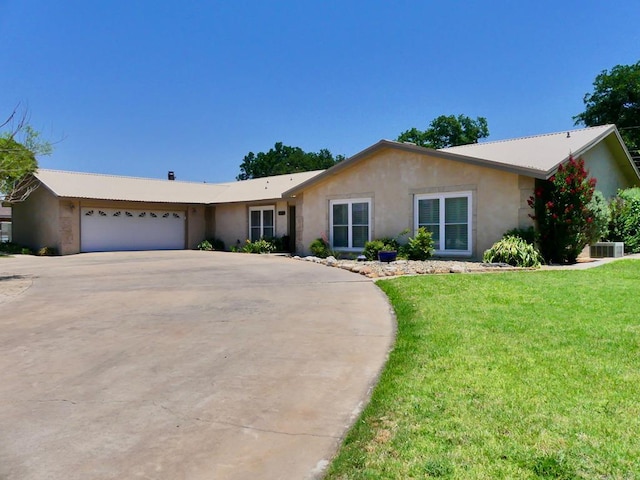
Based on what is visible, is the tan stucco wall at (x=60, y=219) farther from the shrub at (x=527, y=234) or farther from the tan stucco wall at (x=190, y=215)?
the shrub at (x=527, y=234)

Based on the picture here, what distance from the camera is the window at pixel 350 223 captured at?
714 inches

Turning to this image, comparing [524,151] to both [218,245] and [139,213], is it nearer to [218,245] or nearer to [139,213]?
[218,245]

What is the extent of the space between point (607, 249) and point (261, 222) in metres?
16.0

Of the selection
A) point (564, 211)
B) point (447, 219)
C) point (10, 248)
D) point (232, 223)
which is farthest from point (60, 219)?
point (564, 211)

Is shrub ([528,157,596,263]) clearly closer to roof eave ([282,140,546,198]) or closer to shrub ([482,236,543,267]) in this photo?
shrub ([482,236,543,267])

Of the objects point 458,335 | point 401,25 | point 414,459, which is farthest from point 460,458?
point 401,25

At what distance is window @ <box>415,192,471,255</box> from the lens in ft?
50.1

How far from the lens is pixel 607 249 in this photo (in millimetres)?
15531

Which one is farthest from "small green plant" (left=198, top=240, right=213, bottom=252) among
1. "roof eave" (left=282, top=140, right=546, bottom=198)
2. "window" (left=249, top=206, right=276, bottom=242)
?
"roof eave" (left=282, top=140, right=546, bottom=198)

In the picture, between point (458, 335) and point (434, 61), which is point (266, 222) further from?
point (458, 335)

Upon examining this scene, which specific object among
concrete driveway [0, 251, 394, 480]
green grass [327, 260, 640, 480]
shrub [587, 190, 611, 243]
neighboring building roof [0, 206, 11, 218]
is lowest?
concrete driveway [0, 251, 394, 480]

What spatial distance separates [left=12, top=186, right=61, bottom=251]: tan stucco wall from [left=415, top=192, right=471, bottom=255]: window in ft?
58.9

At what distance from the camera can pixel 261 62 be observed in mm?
22438

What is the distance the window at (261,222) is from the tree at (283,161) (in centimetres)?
4200
